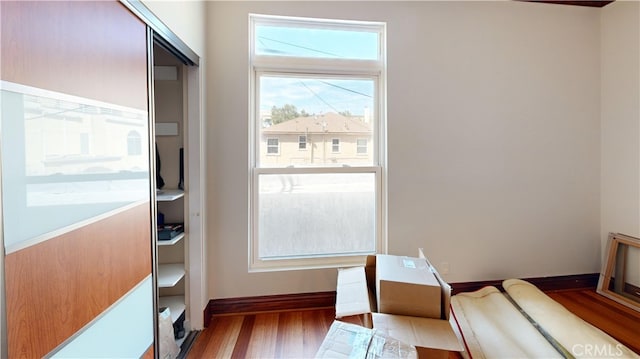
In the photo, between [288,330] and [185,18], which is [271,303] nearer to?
[288,330]

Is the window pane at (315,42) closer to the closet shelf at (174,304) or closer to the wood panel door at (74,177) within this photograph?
the wood panel door at (74,177)

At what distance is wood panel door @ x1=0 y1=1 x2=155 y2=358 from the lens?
708 mm

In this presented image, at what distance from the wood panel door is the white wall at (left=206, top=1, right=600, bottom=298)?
92cm

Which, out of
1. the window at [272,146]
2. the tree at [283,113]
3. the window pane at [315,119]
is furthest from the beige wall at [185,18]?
the window at [272,146]

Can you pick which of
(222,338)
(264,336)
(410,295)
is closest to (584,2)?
(410,295)

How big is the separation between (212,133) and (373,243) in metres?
1.72

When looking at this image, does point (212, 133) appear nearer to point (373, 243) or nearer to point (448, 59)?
point (373, 243)

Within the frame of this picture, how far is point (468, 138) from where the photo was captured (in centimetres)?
248

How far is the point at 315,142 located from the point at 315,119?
203 mm

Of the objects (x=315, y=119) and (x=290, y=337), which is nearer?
(x=290, y=337)

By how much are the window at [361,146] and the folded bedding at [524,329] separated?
153 centimetres

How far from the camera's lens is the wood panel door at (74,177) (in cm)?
71

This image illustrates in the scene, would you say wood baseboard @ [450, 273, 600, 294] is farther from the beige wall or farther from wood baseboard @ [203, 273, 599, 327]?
the beige wall

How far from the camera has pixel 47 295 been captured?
793 mm
